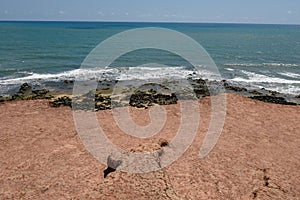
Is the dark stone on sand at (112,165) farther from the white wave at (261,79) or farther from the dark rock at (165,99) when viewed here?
the white wave at (261,79)

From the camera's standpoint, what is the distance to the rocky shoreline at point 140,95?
23.1 metres

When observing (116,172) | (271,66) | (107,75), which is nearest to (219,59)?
(271,66)

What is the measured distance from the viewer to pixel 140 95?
24.8m

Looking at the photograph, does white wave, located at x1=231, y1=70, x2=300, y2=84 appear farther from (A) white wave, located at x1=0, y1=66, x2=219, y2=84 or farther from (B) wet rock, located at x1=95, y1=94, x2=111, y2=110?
(B) wet rock, located at x1=95, y1=94, x2=111, y2=110

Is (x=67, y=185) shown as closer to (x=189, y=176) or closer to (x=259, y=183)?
(x=189, y=176)

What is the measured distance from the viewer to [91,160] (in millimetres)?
13461

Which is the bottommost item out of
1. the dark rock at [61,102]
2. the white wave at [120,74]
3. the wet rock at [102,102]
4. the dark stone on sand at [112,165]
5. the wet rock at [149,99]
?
the white wave at [120,74]

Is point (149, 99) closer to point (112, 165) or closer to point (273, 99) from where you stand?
point (273, 99)

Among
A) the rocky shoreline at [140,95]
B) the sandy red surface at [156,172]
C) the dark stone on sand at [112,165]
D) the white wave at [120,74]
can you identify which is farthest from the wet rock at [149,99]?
the dark stone on sand at [112,165]

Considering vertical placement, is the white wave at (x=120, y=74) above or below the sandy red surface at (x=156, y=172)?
below

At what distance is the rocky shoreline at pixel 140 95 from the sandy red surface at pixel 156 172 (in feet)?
9.35

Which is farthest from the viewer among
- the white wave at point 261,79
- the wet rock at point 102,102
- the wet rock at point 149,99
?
the white wave at point 261,79

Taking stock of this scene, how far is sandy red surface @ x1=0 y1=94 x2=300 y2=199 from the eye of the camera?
10602 mm

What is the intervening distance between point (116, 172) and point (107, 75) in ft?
84.0
